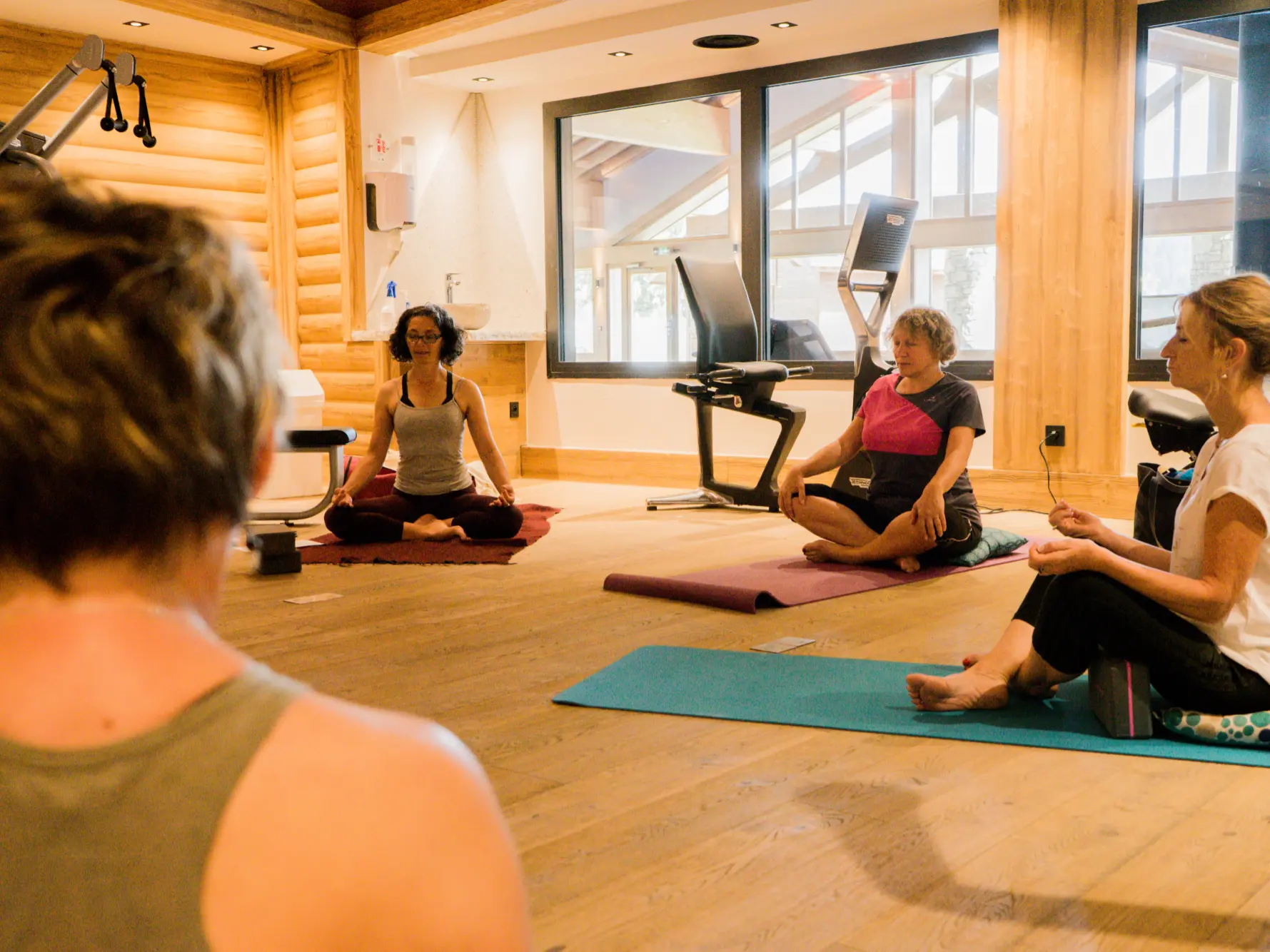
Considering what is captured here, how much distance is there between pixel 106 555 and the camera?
17.6 inches

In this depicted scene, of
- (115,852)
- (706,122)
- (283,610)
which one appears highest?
(706,122)

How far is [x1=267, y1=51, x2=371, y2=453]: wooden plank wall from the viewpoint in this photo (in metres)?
6.98

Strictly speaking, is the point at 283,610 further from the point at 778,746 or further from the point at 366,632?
the point at 778,746

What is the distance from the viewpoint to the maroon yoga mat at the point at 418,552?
4477mm

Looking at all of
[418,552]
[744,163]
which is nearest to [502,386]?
[744,163]

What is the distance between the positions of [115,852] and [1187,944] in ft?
4.63

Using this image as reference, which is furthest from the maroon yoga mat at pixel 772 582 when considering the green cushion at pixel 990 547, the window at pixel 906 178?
the window at pixel 906 178

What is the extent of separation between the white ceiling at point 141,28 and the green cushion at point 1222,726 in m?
5.64

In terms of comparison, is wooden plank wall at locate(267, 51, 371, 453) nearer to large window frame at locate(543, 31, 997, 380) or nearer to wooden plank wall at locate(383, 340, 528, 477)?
wooden plank wall at locate(383, 340, 528, 477)

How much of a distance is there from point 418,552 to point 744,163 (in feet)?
10.8

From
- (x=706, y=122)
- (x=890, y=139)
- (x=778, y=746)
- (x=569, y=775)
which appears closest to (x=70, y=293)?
(x=569, y=775)

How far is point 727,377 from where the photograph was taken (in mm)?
5797

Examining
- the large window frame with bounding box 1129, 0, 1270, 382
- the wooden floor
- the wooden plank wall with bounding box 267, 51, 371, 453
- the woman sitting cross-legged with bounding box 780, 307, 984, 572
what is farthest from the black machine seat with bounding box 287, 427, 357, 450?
the large window frame with bounding box 1129, 0, 1270, 382

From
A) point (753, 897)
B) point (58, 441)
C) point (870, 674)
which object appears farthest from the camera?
point (870, 674)
